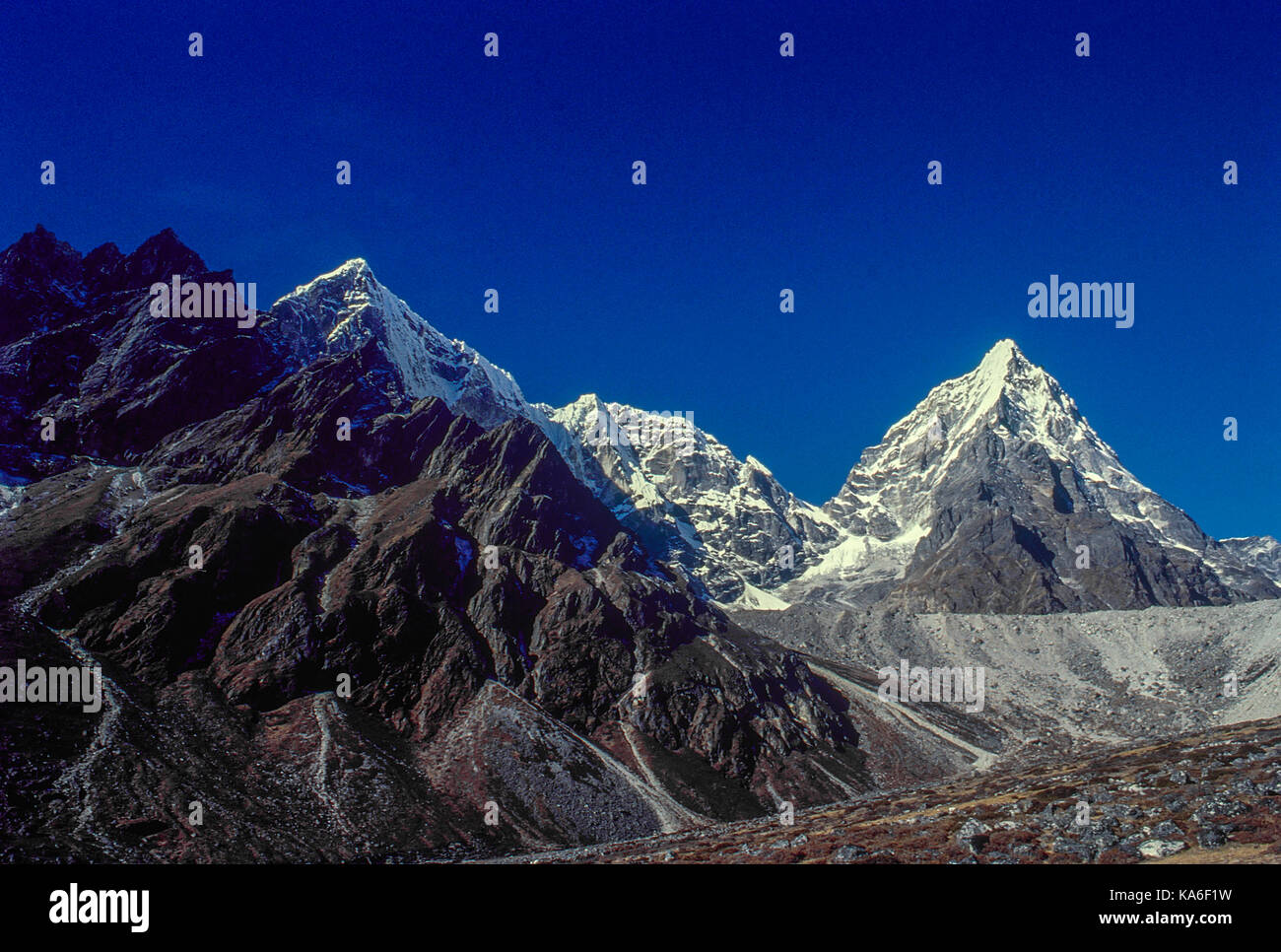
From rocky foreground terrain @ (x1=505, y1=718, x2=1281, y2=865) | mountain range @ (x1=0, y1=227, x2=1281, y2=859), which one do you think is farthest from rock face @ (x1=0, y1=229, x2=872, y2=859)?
rocky foreground terrain @ (x1=505, y1=718, x2=1281, y2=865)

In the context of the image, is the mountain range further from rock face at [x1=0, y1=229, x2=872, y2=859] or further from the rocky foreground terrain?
the rocky foreground terrain

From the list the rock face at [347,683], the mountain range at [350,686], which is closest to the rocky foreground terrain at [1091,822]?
the mountain range at [350,686]

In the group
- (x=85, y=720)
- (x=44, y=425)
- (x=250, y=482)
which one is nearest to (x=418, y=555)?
(x=250, y=482)

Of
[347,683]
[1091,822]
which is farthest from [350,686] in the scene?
[1091,822]

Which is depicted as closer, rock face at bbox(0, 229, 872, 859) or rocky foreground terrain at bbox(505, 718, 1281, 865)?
rocky foreground terrain at bbox(505, 718, 1281, 865)
